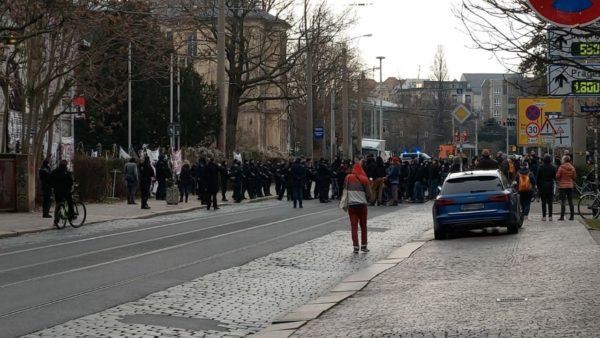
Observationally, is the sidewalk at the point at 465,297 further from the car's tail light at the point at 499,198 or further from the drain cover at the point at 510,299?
the car's tail light at the point at 499,198

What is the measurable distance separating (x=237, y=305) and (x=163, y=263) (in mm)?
4959

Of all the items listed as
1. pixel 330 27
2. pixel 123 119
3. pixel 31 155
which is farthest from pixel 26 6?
pixel 330 27

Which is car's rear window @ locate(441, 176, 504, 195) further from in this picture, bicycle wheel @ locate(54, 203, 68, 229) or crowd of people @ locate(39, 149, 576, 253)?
bicycle wheel @ locate(54, 203, 68, 229)

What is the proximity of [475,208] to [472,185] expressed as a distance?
66cm

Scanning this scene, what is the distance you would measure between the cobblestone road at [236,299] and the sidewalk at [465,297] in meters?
0.38

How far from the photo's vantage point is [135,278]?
48.9 feet

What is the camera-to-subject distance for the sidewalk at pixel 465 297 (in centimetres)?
984

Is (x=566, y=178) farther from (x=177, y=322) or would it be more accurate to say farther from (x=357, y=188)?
(x=177, y=322)

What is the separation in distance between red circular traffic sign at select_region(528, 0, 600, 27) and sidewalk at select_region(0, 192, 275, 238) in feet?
60.7

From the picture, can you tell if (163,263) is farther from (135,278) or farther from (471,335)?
(471,335)

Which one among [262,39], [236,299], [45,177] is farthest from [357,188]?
[262,39]

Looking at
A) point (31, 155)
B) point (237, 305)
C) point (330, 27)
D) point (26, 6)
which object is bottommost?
point (237, 305)

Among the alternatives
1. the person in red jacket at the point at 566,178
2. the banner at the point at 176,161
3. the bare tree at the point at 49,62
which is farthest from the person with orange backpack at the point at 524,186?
the banner at the point at 176,161

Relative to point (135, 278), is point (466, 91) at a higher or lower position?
higher
